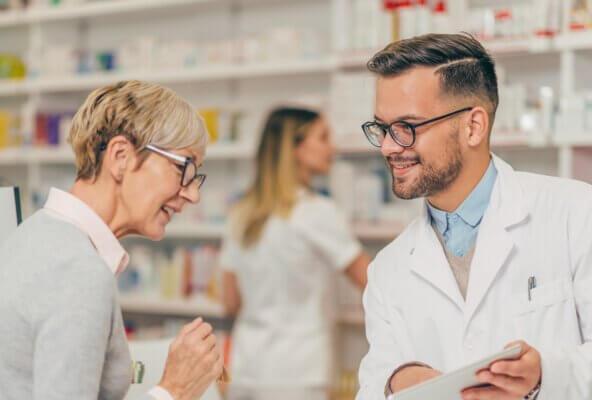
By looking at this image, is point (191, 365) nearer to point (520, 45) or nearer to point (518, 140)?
point (518, 140)

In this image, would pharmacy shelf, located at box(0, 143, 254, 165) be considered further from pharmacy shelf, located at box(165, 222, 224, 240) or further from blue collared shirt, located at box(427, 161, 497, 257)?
blue collared shirt, located at box(427, 161, 497, 257)

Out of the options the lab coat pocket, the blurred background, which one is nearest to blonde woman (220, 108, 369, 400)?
the blurred background

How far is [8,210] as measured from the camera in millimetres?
1985

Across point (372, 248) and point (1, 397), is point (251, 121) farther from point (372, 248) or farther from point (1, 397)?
point (1, 397)

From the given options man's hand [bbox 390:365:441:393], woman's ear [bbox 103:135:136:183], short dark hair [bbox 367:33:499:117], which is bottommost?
man's hand [bbox 390:365:441:393]

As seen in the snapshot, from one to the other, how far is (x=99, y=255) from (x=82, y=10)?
11.2ft

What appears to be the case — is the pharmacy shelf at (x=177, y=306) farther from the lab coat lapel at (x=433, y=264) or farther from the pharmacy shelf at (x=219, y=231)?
the lab coat lapel at (x=433, y=264)

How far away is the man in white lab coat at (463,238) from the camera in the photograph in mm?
1854

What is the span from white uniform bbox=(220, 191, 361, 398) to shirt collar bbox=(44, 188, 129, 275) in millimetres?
1729

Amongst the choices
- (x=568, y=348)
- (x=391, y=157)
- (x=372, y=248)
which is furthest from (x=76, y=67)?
(x=568, y=348)

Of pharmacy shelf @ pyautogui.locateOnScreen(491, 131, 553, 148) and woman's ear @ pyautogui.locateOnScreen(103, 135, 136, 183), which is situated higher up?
woman's ear @ pyautogui.locateOnScreen(103, 135, 136, 183)

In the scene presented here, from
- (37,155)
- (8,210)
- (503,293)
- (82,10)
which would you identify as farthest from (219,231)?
(503,293)

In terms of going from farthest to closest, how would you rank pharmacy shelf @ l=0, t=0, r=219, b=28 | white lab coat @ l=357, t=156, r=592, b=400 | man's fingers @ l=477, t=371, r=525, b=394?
pharmacy shelf @ l=0, t=0, r=219, b=28 → white lab coat @ l=357, t=156, r=592, b=400 → man's fingers @ l=477, t=371, r=525, b=394

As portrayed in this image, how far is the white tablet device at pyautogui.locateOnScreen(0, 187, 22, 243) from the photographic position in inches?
77.7
